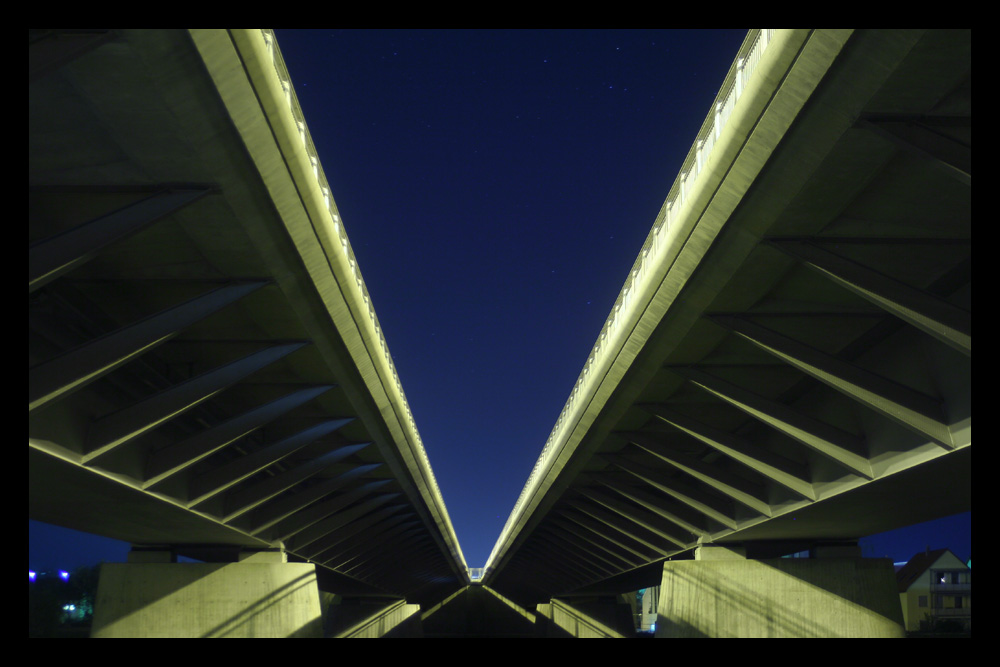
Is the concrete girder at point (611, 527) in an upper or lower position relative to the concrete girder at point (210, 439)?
lower

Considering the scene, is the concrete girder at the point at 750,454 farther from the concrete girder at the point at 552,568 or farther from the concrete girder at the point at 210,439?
the concrete girder at the point at 552,568

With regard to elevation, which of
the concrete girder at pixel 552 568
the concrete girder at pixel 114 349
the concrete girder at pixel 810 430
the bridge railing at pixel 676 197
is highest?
the bridge railing at pixel 676 197

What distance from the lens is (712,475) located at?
23484mm

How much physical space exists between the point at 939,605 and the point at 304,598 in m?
75.9

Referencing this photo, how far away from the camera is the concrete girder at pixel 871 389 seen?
12844 millimetres

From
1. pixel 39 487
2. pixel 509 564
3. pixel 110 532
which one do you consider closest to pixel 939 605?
pixel 509 564

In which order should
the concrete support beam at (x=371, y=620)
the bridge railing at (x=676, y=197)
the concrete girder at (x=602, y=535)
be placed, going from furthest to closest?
1. the concrete support beam at (x=371, y=620)
2. the concrete girder at (x=602, y=535)
3. the bridge railing at (x=676, y=197)

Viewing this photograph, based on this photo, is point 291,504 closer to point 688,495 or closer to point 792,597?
point 688,495

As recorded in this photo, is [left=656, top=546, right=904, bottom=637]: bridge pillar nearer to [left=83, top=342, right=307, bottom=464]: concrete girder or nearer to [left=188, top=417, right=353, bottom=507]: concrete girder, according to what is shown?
[left=188, top=417, right=353, bottom=507]: concrete girder

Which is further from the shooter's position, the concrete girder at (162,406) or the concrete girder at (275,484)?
the concrete girder at (275,484)

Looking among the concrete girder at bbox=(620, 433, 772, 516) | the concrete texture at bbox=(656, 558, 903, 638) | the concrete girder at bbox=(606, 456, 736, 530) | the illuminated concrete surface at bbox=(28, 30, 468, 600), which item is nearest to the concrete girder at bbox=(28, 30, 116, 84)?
the illuminated concrete surface at bbox=(28, 30, 468, 600)

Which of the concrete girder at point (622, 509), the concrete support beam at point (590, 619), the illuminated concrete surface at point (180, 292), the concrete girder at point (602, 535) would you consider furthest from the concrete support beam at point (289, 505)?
the concrete support beam at point (590, 619)

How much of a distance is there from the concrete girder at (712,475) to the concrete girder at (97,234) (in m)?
16.5

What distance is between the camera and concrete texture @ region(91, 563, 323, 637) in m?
24.9
